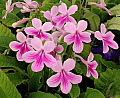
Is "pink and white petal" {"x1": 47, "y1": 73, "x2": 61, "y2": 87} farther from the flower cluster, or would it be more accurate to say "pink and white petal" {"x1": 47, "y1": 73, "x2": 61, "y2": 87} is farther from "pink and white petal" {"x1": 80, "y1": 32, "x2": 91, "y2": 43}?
"pink and white petal" {"x1": 80, "y1": 32, "x2": 91, "y2": 43}

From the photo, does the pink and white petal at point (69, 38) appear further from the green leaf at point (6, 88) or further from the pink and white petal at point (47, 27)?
the green leaf at point (6, 88)

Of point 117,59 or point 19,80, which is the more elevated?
point 19,80

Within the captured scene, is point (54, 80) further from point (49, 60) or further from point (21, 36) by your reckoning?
point (21, 36)

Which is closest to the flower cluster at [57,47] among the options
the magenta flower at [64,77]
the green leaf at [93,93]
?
the magenta flower at [64,77]

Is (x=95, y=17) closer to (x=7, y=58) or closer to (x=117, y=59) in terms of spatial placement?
(x=117, y=59)

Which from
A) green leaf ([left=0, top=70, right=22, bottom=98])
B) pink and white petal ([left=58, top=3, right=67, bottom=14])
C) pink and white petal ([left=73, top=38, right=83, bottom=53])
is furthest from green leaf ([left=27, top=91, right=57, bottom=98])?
pink and white petal ([left=58, top=3, right=67, bottom=14])

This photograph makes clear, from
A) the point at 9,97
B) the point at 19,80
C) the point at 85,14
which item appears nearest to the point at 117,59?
the point at 85,14

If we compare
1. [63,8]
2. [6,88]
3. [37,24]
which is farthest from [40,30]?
[6,88]
